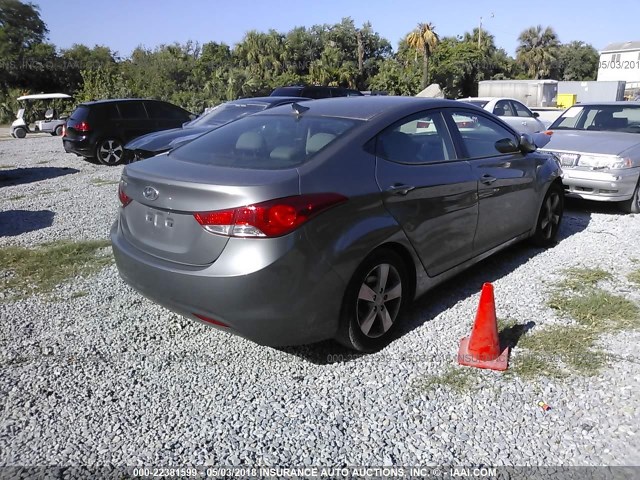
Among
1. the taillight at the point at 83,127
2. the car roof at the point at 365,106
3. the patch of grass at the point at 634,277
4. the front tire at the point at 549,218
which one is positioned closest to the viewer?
the car roof at the point at 365,106

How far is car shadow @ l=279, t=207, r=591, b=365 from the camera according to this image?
3805 mm

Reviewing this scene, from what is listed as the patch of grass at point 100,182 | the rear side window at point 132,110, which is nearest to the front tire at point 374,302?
the patch of grass at point 100,182

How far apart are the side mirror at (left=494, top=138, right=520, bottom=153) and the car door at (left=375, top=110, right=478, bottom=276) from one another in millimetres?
771

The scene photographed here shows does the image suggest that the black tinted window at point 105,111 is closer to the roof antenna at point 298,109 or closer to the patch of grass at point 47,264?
the patch of grass at point 47,264

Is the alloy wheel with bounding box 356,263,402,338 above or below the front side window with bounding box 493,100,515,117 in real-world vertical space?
below

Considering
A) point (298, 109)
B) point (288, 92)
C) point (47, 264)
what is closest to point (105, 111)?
point (288, 92)

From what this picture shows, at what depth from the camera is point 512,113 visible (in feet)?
47.9

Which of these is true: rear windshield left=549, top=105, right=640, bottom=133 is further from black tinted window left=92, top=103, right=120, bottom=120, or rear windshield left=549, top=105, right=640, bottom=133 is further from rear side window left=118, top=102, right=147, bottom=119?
black tinted window left=92, top=103, right=120, bottom=120

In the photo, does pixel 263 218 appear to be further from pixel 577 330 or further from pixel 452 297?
pixel 577 330

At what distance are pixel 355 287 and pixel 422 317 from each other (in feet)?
3.59

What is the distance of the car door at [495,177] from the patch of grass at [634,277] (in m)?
0.99

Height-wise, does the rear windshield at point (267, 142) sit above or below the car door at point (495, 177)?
above

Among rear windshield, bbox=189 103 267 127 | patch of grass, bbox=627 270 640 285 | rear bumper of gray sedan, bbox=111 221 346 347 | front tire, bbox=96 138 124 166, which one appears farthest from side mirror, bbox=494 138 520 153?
front tire, bbox=96 138 124 166

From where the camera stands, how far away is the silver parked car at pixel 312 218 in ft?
10.2
